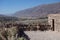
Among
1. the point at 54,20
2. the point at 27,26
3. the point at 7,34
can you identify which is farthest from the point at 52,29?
the point at 7,34

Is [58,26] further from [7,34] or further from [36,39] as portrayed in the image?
[7,34]

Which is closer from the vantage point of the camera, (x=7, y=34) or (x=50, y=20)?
(x=7, y=34)

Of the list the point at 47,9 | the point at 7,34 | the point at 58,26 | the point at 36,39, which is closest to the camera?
the point at 7,34

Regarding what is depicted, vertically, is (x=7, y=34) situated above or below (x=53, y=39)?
above

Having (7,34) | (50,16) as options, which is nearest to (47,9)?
(50,16)

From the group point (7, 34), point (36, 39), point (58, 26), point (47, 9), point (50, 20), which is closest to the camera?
point (7, 34)

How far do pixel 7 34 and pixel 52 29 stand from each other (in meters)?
17.3

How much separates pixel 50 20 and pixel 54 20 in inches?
37.0

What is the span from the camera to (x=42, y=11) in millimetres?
125375

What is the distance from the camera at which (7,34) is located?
1265 cm

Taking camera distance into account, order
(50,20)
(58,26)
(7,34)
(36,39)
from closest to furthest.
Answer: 1. (7,34)
2. (36,39)
3. (58,26)
4. (50,20)

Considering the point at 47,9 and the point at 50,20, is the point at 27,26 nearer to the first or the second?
the point at 50,20

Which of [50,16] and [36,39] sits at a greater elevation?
[50,16]

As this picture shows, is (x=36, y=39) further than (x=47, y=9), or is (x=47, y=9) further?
(x=47, y=9)
